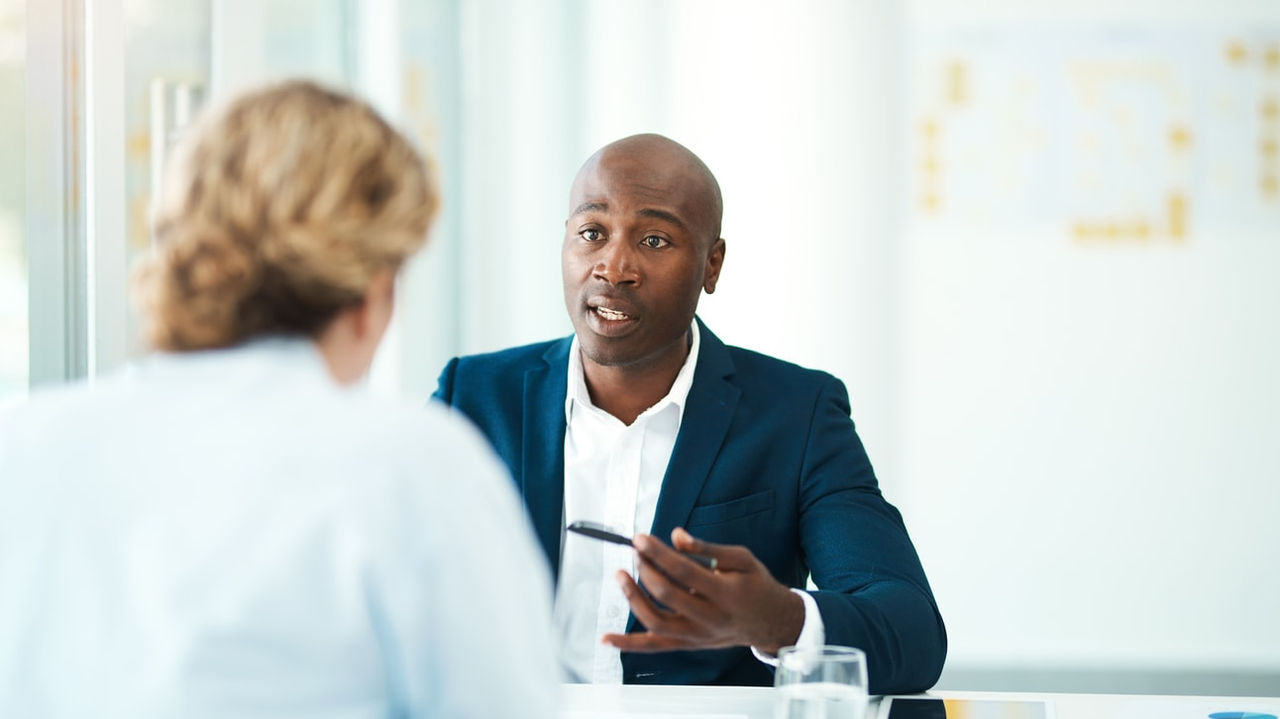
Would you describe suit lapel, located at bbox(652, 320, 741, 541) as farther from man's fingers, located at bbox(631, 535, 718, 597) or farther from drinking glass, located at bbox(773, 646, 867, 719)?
drinking glass, located at bbox(773, 646, 867, 719)

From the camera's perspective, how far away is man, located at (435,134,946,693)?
1.88 m

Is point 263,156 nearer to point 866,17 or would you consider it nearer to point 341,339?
point 341,339

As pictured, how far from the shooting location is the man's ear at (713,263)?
213 cm

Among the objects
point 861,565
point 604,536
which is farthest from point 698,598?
point 861,565

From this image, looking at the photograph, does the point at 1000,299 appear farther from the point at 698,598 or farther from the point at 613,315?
the point at 698,598

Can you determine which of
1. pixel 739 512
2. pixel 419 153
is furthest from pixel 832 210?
pixel 419 153

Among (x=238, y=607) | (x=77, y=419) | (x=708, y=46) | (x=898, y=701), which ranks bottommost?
(x=898, y=701)

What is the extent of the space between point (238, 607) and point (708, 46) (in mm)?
3286

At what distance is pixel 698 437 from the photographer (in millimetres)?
1975

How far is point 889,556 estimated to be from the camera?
1.84 meters

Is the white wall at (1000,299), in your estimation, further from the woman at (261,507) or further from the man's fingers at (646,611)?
the woman at (261,507)

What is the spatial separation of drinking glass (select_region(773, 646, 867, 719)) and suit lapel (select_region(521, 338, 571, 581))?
0.76 meters

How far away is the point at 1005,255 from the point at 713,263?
6.66 feet

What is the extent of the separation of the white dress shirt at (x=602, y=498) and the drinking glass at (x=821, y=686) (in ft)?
2.16
